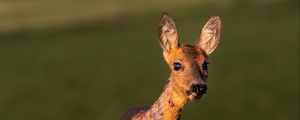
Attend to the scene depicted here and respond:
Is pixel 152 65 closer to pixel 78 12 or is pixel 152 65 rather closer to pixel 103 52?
pixel 103 52

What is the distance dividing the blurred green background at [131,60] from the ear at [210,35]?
49.0ft

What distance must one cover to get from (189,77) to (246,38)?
37776 millimetres

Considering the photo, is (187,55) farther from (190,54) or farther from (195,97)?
(195,97)

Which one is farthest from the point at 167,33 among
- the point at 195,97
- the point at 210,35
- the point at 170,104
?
the point at 195,97

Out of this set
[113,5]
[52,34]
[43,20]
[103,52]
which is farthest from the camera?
[113,5]

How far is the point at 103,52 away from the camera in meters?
45.1

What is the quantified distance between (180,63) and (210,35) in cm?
52

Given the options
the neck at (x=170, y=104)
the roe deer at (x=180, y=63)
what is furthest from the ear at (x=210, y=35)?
the neck at (x=170, y=104)

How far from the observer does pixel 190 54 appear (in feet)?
29.6

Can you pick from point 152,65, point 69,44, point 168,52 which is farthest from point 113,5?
point 168,52

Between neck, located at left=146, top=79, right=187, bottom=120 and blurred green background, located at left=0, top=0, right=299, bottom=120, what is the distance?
48.5 ft

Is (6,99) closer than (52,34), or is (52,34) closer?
(6,99)

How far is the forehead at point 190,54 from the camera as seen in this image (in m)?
8.98

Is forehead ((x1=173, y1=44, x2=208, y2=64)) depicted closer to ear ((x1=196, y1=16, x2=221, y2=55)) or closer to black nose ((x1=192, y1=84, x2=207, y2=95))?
ear ((x1=196, y1=16, x2=221, y2=55))
